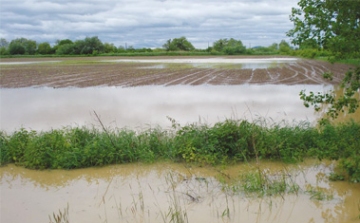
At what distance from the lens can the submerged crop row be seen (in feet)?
22.2

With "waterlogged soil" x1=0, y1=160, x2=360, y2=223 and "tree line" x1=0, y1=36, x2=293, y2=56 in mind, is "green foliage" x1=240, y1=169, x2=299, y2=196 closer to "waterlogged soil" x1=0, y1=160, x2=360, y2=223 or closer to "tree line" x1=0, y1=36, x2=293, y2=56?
"waterlogged soil" x1=0, y1=160, x2=360, y2=223

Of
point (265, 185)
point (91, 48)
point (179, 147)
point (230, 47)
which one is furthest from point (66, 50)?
point (265, 185)

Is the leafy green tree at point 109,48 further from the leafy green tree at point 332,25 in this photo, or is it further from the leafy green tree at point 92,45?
the leafy green tree at point 332,25

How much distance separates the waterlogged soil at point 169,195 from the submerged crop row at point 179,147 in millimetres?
187

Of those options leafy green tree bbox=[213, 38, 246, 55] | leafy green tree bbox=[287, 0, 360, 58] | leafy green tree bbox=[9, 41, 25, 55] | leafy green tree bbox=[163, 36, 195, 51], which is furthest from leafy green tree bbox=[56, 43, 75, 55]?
leafy green tree bbox=[287, 0, 360, 58]

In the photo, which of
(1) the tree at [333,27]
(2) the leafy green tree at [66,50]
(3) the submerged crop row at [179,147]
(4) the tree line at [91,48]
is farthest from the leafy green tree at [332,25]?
(2) the leafy green tree at [66,50]

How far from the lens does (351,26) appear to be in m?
5.46

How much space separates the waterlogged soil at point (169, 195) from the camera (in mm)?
4875

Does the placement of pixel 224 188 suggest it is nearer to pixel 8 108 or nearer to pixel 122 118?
pixel 122 118

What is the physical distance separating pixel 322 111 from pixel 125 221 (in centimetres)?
757

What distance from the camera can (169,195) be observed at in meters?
5.50

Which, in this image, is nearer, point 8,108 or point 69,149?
point 69,149

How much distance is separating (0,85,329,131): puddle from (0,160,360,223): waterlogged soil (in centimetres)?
183

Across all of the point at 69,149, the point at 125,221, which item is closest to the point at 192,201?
the point at 125,221
